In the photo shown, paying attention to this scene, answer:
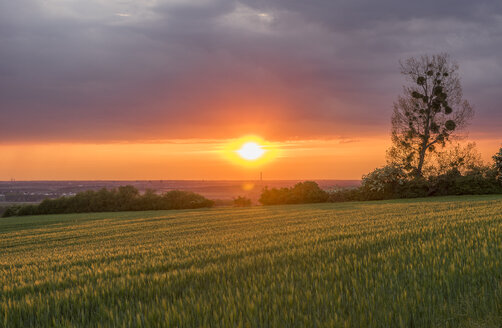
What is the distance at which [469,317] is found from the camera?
348 centimetres

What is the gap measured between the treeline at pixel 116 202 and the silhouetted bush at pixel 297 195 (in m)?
13.5

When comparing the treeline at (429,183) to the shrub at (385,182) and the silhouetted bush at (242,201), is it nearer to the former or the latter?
the shrub at (385,182)

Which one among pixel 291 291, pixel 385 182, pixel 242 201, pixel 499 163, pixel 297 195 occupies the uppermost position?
pixel 499 163

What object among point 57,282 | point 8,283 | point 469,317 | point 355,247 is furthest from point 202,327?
point 8,283

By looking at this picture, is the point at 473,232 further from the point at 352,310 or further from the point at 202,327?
the point at 202,327

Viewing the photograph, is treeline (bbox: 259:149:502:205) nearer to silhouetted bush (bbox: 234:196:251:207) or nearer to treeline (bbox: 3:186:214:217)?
silhouetted bush (bbox: 234:196:251:207)

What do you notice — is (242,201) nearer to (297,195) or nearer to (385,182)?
(297,195)

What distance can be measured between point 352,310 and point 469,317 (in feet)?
3.77

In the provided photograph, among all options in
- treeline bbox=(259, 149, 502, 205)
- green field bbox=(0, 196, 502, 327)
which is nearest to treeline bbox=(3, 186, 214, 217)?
treeline bbox=(259, 149, 502, 205)

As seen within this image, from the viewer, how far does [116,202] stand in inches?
2371

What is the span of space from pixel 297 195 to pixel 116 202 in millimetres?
33077

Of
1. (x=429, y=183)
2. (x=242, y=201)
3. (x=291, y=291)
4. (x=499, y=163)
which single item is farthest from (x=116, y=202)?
(x=291, y=291)

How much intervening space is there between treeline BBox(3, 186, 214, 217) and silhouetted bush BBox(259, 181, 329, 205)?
44.3 ft

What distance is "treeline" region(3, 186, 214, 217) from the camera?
57969 mm
